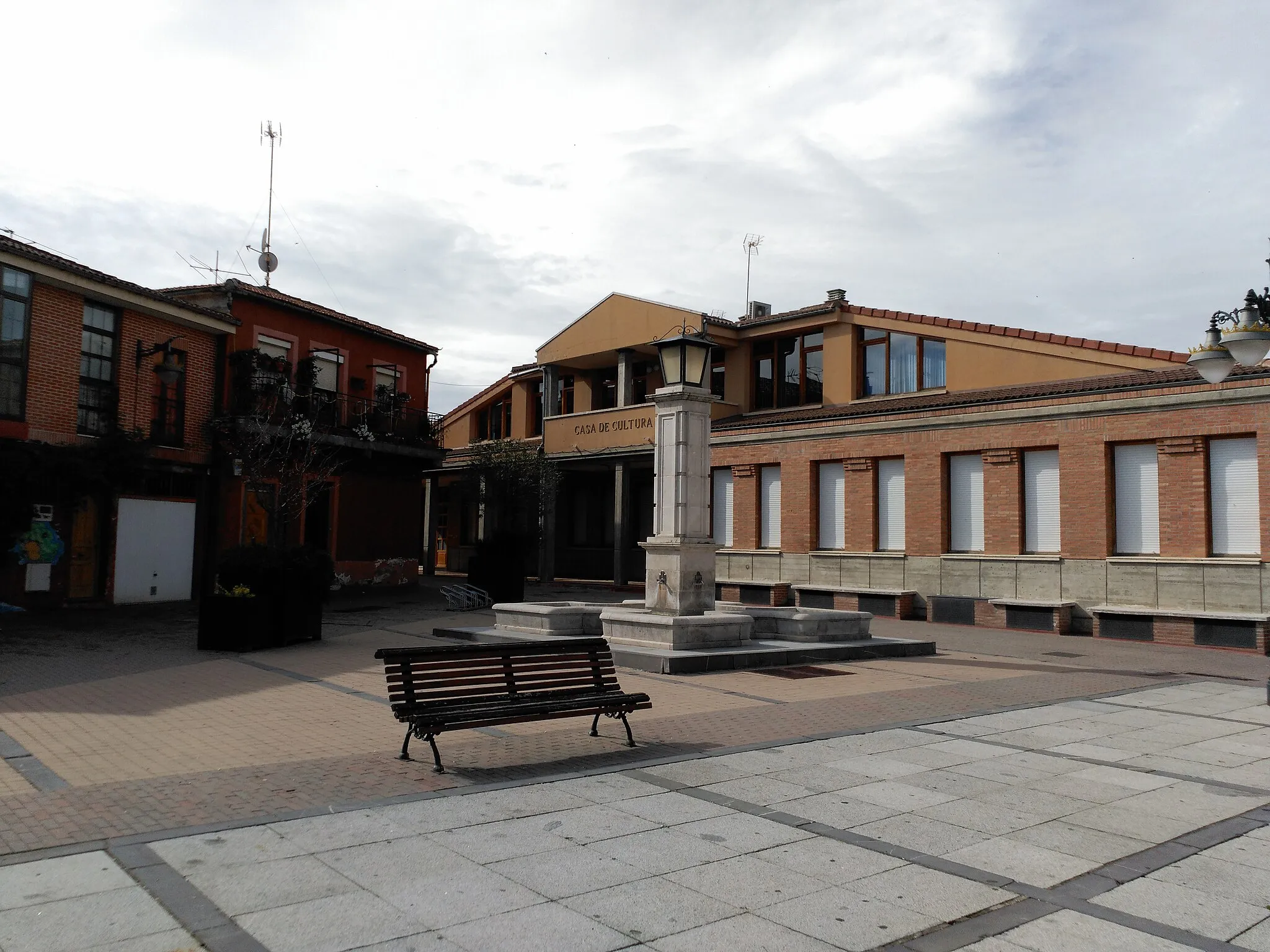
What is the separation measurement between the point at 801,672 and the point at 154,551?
15.0 metres

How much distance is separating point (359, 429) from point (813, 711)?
18.2 m

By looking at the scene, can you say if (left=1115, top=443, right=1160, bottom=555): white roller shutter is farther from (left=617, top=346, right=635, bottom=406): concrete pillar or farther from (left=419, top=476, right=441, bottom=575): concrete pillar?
(left=419, top=476, right=441, bottom=575): concrete pillar

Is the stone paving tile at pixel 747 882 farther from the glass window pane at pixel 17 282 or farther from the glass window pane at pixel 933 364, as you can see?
the glass window pane at pixel 933 364

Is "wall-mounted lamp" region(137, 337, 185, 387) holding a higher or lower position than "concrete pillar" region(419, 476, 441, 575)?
higher

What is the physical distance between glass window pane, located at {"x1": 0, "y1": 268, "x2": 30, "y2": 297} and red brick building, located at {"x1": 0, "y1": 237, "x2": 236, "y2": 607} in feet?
0.06

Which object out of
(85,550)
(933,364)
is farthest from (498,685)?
(933,364)

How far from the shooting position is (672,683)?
11.0 m

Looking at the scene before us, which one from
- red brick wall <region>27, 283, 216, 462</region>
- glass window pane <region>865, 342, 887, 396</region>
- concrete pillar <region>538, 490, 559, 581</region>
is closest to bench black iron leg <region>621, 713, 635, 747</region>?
red brick wall <region>27, 283, 216, 462</region>

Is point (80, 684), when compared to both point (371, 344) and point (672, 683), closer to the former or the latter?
point (672, 683)

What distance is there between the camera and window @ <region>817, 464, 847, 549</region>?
923 inches

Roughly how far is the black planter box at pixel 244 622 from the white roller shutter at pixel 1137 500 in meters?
15.0

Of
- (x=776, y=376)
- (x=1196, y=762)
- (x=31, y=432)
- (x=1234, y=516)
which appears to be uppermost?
(x=776, y=376)

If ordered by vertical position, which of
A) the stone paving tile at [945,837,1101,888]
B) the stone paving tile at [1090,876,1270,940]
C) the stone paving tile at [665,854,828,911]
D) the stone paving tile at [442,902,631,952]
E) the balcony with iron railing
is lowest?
the stone paving tile at [1090,876,1270,940]

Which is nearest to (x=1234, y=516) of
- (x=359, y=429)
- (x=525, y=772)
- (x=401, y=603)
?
(x=525, y=772)
